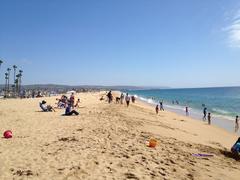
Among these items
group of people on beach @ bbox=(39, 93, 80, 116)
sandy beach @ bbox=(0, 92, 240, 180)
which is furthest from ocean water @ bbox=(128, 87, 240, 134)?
sandy beach @ bbox=(0, 92, 240, 180)

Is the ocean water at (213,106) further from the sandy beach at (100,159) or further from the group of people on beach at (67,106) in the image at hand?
the sandy beach at (100,159)

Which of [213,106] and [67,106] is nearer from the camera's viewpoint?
[67,106]

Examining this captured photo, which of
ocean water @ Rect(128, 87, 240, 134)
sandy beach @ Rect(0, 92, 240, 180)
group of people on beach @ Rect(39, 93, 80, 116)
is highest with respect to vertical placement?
group of people on beach @ Rect(39, 93, 80, 116)

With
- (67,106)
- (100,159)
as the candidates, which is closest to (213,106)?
(67,106)

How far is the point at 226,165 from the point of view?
9.54 metres

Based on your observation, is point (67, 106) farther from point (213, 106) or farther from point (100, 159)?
point (213, 106)

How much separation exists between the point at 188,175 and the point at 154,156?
1709 millimetres

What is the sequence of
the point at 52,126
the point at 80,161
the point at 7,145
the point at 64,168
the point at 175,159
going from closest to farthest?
the point at 64,168 < the point at 80,161 < the point at 175,159 < the point at 7,145 < the point at 52,126

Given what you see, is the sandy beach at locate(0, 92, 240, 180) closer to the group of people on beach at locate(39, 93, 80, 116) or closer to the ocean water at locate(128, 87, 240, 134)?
the group of people on beach at locate(39, 93, 80, 116)

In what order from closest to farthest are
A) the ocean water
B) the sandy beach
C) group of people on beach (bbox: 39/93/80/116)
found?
the sandy beach
group of people on beach (bbox: 39/93/80/116)
the ocean water

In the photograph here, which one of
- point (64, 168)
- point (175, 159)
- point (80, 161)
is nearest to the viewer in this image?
point (64, 168)

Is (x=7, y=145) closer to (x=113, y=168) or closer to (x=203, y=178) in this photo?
(x=113, y=168)

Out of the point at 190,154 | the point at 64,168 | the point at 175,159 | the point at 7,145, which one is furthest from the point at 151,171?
the point at 7,145

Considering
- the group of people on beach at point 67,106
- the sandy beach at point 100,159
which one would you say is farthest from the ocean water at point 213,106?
the sandy beach at point 100,159
